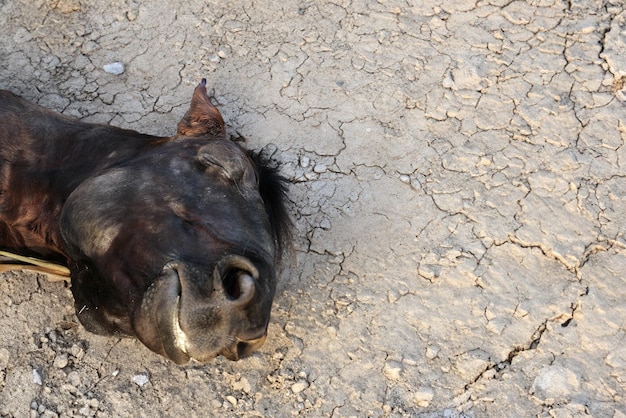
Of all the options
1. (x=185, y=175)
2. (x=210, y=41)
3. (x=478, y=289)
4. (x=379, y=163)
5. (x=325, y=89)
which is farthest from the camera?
(x=210, y=41)

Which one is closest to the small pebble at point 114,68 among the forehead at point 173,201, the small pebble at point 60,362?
the forehead at point 173,201

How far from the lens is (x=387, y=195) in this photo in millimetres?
3850

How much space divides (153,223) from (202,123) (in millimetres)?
1045

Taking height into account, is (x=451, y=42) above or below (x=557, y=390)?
above

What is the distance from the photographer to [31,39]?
4672 mm

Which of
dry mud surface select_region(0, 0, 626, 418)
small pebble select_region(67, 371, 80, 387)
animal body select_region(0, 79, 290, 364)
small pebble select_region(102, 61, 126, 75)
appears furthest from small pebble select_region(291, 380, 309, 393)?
small pebble select_region(102, 61, 126, 75)

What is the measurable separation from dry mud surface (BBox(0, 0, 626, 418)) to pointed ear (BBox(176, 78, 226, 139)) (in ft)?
1.53

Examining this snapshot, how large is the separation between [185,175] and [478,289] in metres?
1.51

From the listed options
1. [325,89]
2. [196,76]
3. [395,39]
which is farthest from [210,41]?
[395,39]

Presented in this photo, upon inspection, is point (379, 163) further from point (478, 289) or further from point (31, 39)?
point (31, 39)

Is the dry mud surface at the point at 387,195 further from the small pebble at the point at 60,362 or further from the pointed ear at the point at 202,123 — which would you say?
the pointed ear at the point at 202,123

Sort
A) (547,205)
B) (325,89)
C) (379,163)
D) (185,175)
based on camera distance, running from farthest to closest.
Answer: (325,89) → (379,163) → (547,205) → (185,175)

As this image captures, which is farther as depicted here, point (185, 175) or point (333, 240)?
point (333, 240)

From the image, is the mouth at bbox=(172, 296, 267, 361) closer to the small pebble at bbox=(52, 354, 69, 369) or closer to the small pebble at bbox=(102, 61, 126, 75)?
the small pebble at bbox=(52, 354, 69, 369)
